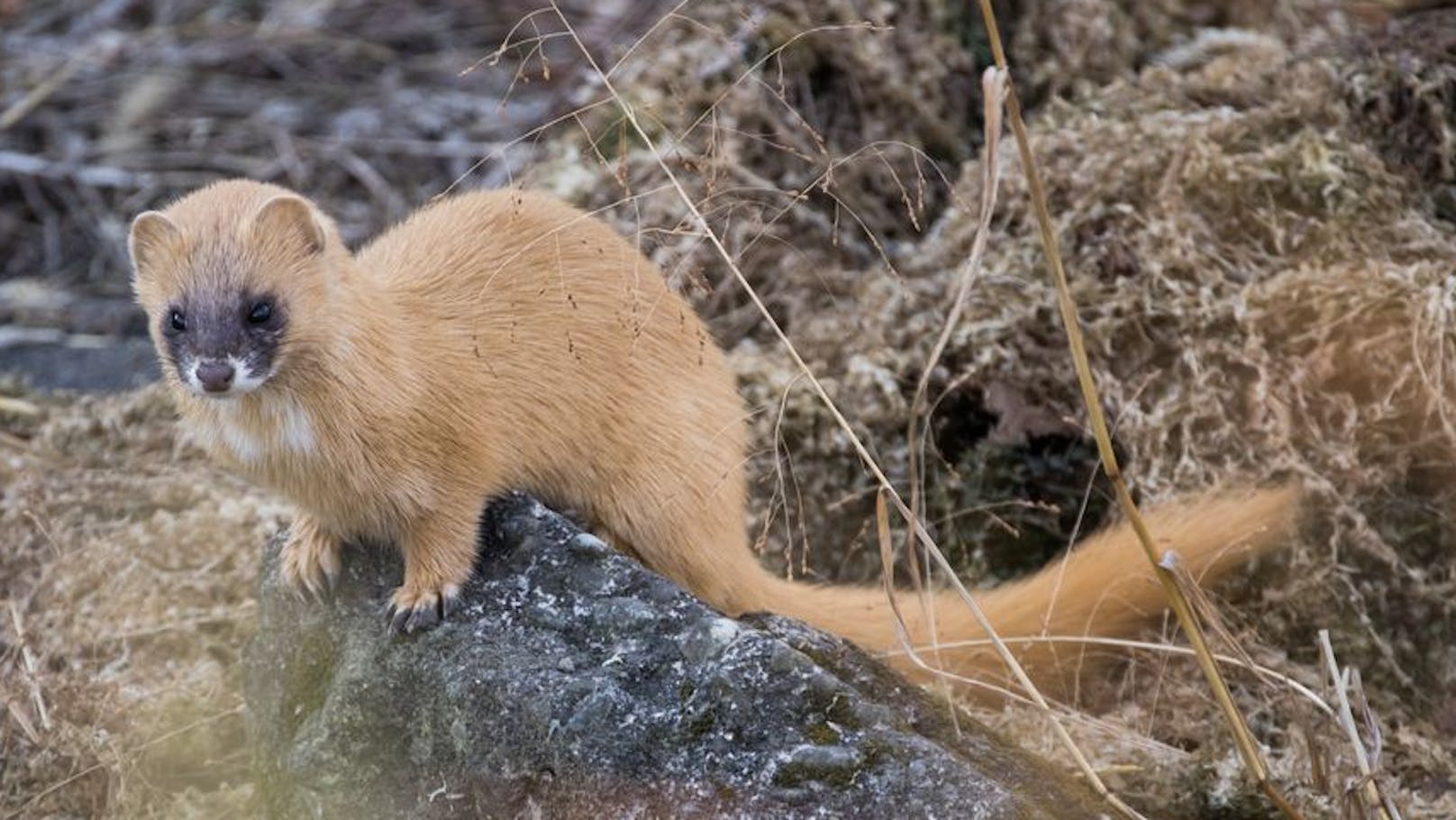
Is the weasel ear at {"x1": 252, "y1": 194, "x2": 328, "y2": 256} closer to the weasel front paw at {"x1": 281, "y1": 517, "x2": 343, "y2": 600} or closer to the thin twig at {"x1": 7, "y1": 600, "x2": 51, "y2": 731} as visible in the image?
the weasel front paw at {"x1": 281, "y1": 517, "x2": 343, "y2": 600}

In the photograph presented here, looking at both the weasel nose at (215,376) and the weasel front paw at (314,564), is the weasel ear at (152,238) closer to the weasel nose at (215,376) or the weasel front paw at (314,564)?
the weasel nose at (215,376)

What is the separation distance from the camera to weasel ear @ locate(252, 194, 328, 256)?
3.37 metres

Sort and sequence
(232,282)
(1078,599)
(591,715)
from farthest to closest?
(1078,599)
(232,282)
(591,715)

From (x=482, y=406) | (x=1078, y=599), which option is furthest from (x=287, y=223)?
(x=1078, y=599)

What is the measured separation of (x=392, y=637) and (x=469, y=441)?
427 mm

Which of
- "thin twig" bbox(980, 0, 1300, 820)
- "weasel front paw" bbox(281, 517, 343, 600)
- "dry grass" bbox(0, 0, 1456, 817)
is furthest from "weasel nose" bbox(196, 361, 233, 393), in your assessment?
"thin twig" bbox(980, 0, 1300, 820)

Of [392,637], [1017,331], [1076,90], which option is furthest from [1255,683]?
[1076,90]

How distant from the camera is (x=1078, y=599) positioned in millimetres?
3744

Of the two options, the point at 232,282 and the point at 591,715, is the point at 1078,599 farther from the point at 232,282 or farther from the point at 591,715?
the point at 232,282

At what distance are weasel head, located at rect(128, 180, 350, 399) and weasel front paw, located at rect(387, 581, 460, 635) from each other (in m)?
0.49

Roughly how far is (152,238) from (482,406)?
708 millimetres

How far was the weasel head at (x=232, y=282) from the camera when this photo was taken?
10.7 feet

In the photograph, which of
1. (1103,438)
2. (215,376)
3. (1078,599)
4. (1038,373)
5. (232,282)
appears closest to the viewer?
(1103,438)

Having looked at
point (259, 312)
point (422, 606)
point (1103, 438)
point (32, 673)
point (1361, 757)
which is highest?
point (1103, 438)
